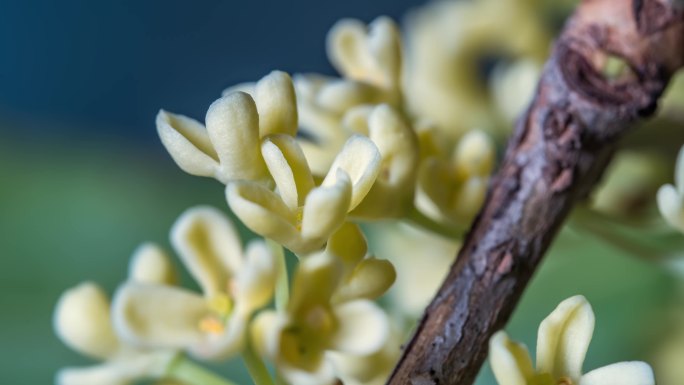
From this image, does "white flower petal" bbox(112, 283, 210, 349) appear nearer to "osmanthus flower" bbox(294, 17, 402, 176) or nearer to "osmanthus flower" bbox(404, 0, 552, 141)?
"osmanthus flower" bbox(294, 17, 402, 176)

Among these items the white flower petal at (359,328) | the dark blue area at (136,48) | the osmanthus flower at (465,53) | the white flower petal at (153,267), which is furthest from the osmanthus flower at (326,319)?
the dark blue area at (136,48)

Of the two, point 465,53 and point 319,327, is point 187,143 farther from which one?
point 465,53

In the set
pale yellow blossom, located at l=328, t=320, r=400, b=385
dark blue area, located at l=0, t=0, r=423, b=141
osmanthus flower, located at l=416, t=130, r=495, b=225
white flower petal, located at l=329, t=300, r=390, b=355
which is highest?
dark blue area, located at l=0, t=0, r=423, b=141

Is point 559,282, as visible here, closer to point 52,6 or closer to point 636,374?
point 636,374

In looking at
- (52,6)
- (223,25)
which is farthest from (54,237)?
(52,6)

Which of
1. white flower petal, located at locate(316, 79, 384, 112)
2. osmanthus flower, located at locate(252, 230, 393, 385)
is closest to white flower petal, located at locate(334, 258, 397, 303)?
osmanthus flower, located at locate(252, 230, 393, 385)

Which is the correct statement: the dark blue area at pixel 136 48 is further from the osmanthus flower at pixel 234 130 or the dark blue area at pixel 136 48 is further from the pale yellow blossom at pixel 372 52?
the osmanthus flower at pixel 234 130
